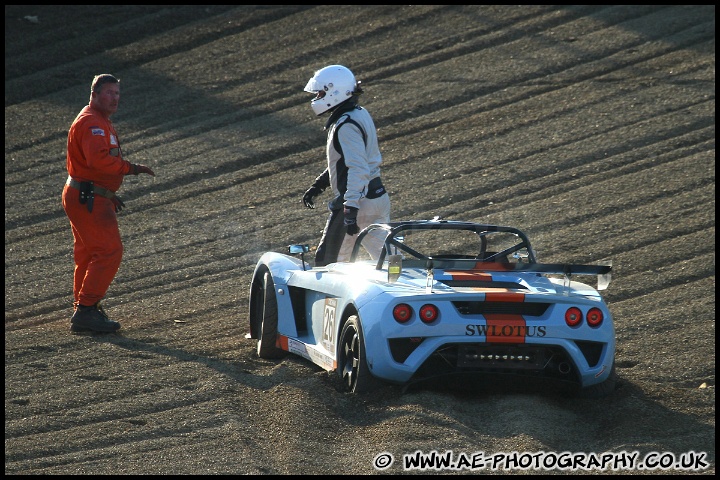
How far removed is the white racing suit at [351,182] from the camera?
8.85 meters

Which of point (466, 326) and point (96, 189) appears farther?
point (96, 189)

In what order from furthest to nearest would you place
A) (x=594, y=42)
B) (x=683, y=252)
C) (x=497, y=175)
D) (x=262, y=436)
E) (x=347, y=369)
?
(x=594, y=42) → (x=497, y=175) → (x=683, y=252) → (x=347, y=369) → (x=262, y=436)

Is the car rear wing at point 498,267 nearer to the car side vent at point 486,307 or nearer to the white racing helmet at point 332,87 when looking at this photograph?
the car side vent at point 486,307

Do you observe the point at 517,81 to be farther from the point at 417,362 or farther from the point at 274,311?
the point at 417,362

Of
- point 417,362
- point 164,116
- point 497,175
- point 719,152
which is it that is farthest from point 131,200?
point 417,362

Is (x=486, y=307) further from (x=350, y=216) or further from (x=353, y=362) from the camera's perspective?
(x=350, y=216)

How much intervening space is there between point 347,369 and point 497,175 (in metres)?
7.48

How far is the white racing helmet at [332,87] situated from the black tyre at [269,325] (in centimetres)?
142

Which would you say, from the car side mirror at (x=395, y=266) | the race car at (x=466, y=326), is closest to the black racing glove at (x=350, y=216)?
the race car at (x=466, y=326)

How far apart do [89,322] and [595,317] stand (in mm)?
4451

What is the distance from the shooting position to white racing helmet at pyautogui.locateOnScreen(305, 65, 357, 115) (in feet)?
29.7

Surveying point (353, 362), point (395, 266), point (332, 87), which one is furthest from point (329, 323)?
point (332, 87)

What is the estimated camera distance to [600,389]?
7164 millimetres

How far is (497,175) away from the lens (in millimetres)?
14328
